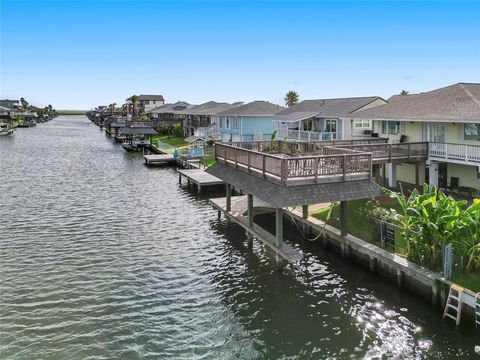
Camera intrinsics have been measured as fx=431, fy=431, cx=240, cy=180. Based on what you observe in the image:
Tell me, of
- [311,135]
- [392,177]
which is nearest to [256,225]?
[392,177]

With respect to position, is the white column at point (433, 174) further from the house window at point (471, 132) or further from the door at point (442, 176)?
the house window at point (471, 132)

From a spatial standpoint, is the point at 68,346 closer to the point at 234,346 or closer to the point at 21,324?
the point at 21,324

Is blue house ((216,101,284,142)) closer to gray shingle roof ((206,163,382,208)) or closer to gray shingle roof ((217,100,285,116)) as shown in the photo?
gray shingle roof ((217,100,285,116))

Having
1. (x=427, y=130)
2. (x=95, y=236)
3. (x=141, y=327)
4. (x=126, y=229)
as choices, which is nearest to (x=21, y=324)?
(x=141, y=327)

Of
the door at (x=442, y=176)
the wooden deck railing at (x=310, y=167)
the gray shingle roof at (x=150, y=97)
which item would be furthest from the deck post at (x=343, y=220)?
the gray shingle roof at (x=150, y=97)

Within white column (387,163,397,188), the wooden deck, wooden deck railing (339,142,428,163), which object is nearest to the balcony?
wooden deck railing (339,142,428,163)

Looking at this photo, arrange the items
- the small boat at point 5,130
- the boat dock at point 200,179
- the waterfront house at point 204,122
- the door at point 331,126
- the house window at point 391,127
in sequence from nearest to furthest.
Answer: the house window at point 391,127
the boat dock at point 200,179
the door at point 331,126
the waterfront house at point 204,122
the small boat at point 5,130

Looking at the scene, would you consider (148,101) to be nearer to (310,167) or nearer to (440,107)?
(440,107)
